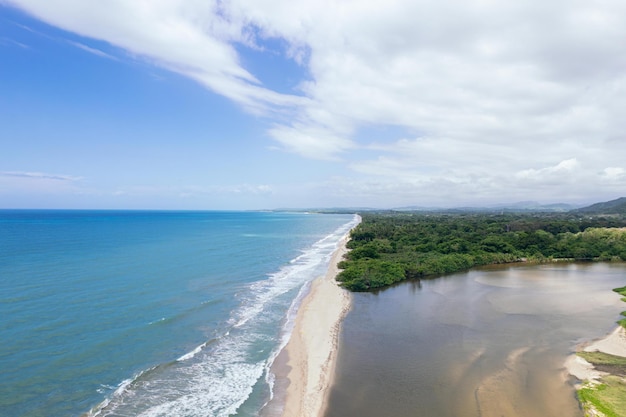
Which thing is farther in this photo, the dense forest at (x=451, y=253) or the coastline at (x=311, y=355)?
the dense forest at (x=451, y=253)

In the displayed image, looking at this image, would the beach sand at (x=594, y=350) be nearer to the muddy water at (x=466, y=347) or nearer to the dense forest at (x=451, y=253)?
the muddy water at (x=466, y=347)

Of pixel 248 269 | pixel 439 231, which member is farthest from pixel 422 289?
pixel 439 231

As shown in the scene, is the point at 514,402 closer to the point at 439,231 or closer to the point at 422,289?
the point at 422,289

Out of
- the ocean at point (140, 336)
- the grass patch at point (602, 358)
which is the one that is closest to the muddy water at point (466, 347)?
the grass patch at point (602, 358)

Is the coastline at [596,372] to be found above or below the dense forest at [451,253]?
below

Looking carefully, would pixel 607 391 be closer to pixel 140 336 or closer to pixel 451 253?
A: pixel 140 336

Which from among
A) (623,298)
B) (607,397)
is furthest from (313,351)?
(623,298)

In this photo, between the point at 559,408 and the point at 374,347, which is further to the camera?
the point at 374,347

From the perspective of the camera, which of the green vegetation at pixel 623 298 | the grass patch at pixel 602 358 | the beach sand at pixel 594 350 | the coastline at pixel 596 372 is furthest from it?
the green vegetation at pixel 623 298
